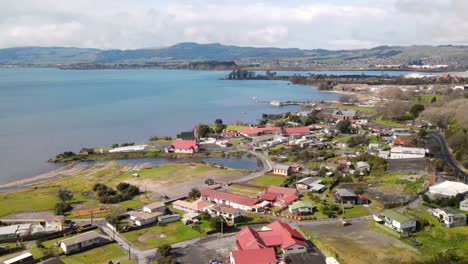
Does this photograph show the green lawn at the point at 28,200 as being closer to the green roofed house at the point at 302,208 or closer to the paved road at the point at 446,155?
the green roofed house at the point at 302,208

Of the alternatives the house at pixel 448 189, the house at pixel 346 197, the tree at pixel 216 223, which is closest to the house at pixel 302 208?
the house at pixel 346 197

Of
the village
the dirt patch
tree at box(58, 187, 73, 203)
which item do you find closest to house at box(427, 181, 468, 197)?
the village

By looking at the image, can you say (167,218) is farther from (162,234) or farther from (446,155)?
(446,155)

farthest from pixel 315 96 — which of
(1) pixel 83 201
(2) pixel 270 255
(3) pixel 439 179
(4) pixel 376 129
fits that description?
(2) pixel 270 255

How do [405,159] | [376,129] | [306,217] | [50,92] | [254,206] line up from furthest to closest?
[50,92] < [376,129] < [405,159] < [254,206] < [306,217]

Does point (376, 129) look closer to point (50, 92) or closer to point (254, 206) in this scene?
point (254, 206)
